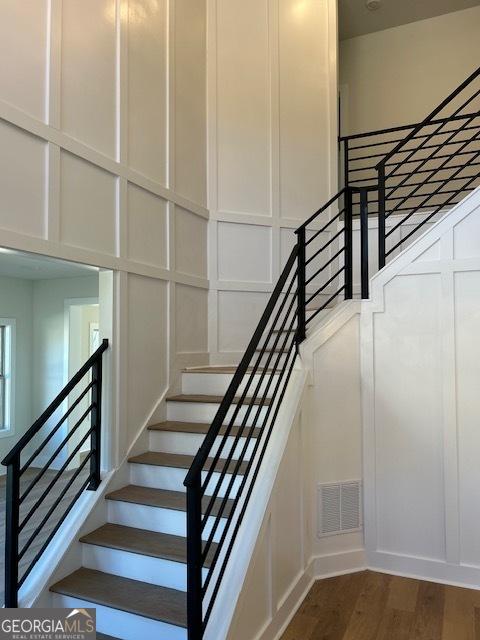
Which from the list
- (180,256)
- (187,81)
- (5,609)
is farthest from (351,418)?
(187,81)

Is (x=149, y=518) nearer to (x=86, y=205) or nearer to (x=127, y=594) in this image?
(x=127, y=594)

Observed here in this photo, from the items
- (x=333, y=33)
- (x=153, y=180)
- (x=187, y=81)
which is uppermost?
(x=333, y=33)

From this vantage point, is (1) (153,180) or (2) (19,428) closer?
(1) (153,180)

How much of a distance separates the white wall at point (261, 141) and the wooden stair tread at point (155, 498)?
160 cm

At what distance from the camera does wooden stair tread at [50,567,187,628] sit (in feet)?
7.16

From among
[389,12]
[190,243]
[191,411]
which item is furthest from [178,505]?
[389,12]

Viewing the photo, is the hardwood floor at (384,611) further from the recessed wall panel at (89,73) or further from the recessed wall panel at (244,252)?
the recessed wall panel at (89,73)

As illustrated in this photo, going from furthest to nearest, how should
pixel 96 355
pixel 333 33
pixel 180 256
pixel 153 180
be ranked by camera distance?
pixel 333 33, pixel 180 256, pixel 153 180, pixel 96 355

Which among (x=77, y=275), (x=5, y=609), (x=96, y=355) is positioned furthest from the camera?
(x=77, y=275)

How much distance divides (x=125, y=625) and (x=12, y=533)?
2.39 feet

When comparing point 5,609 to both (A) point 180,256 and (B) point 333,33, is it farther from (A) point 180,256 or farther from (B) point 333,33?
(B) point 333,33

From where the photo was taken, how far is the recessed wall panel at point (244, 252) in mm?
4402

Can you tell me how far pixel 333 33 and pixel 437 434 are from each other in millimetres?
4285

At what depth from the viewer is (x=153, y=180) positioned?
11.6 ft
